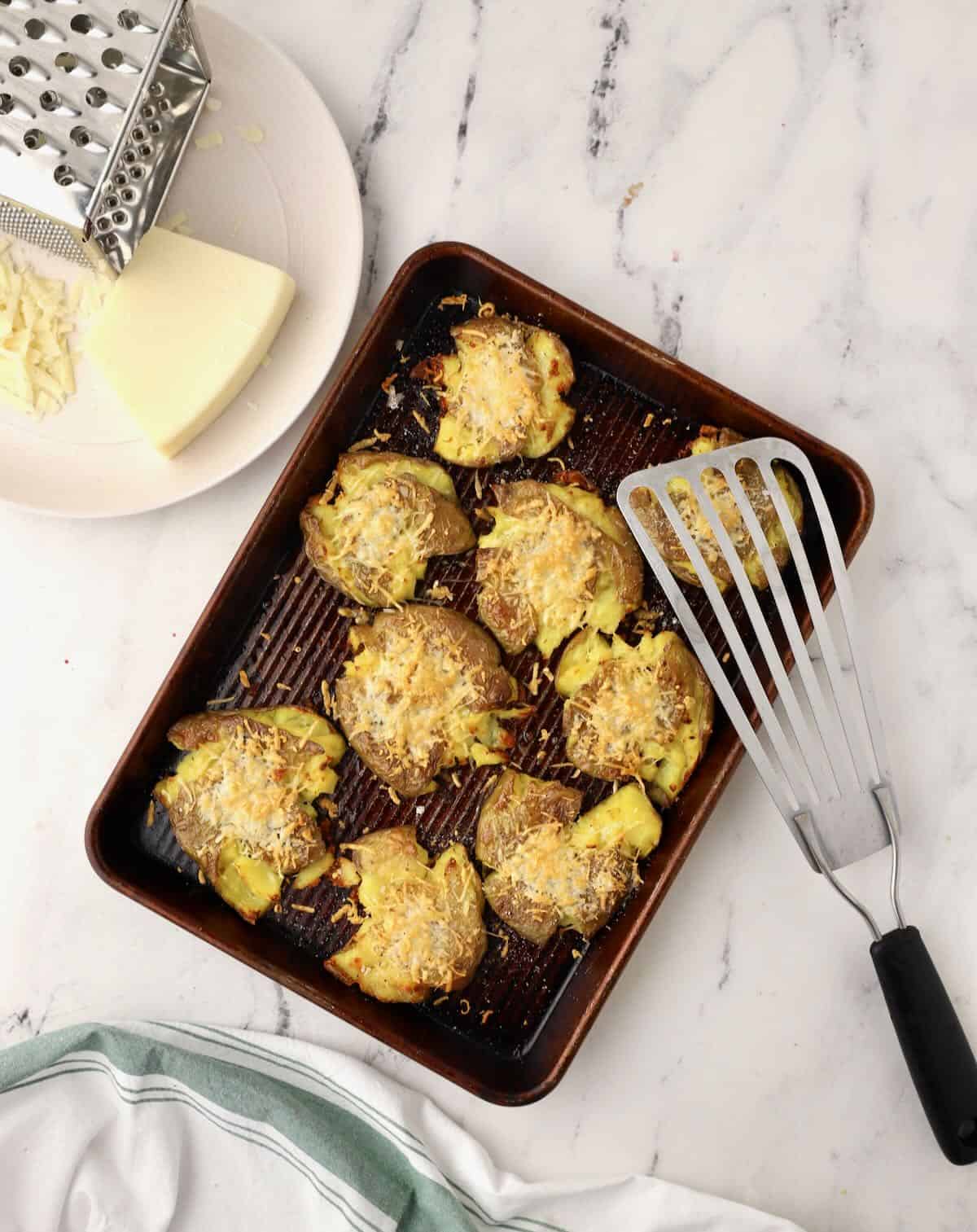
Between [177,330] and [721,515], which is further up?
[721,515]

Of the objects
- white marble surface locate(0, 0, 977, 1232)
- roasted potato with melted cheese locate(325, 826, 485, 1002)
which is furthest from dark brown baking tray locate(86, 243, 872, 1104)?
white marble surface locate(0, 0, 977, 1232)

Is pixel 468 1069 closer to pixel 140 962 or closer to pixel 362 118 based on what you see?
pixel 140 962

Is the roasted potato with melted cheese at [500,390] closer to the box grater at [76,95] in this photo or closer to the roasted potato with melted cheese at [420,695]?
the roasted potato with melted cheese at [420,695]

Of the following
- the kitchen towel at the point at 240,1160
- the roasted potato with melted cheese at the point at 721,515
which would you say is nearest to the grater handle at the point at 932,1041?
the kitchen towel at the point at 240,1160

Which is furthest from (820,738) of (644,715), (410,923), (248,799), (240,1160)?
(240,1160)

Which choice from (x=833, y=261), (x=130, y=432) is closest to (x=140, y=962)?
(x=130, y=432)

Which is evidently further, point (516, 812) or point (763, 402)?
point (763, 402)

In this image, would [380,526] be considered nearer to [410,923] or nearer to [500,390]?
[500,390]
